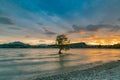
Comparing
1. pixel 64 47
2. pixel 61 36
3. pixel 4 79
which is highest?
pixel 61 36

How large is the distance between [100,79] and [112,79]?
56.0 inches

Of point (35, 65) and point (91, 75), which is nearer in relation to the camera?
point (91, 75)

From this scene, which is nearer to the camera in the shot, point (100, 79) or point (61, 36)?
point (100, 79)

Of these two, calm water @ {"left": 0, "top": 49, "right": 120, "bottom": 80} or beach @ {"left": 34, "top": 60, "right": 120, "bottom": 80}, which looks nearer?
beach @ {"left": 34, "top": 60, "right": 120, "bottom": 80}

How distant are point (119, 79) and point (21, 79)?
1656 cm

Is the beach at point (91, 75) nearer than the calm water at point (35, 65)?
Yes

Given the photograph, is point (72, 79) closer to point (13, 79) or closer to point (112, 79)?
point (112, 79)

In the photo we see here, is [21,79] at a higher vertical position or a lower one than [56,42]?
lower

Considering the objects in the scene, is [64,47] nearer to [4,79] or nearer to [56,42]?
[56,42]

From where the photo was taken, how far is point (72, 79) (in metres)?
22.5

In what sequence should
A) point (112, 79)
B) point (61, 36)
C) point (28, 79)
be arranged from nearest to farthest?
→ point (112, 79), point (28, 79), point (61, 36)

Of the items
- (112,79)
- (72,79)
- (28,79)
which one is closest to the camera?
(112,79)

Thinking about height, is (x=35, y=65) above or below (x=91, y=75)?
below

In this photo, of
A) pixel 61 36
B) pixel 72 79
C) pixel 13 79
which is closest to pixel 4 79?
pixel 13 79
